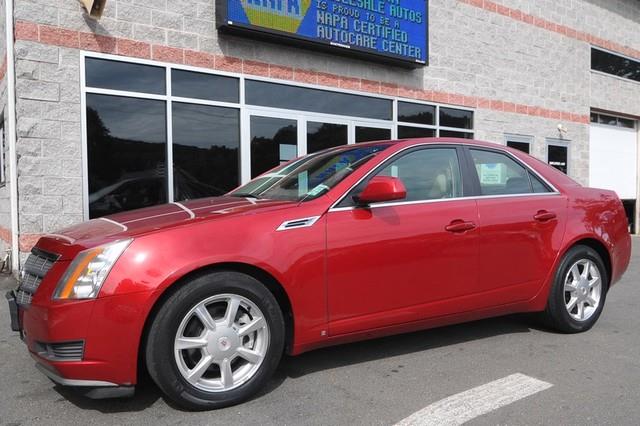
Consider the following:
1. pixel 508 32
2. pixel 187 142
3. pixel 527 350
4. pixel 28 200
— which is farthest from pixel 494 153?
pixel 508 32

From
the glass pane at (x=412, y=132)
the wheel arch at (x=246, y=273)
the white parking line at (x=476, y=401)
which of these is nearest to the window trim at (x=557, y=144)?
the glass pane at (x=412, y=132)

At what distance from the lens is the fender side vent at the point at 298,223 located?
3.16 meters

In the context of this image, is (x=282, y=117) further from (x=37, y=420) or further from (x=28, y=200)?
(x=37, y=420)

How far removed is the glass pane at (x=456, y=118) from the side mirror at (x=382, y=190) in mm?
8235

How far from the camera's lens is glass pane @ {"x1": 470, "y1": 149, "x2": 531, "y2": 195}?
13.6 ft

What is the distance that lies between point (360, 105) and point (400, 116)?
101 cm

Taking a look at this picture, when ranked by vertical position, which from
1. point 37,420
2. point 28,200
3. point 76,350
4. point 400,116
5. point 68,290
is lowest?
point 37,420

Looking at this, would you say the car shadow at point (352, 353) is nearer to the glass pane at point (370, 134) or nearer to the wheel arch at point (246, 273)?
the wheel arch at point (246, 273)

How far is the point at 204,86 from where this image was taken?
7.91 meters

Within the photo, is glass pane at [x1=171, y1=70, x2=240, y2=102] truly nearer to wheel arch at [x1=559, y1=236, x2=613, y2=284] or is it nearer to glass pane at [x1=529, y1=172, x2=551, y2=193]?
glass pane at [x1=529, y1=172, x2=551, y2=193]

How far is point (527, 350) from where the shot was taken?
403cm

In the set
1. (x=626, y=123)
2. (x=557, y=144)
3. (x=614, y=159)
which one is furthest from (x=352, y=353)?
(x=626, y=123)

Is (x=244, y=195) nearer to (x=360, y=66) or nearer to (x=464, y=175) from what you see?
(x=464, y=175)

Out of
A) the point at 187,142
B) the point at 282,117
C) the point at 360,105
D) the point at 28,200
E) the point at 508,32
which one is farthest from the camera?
→ the point at 508,32
